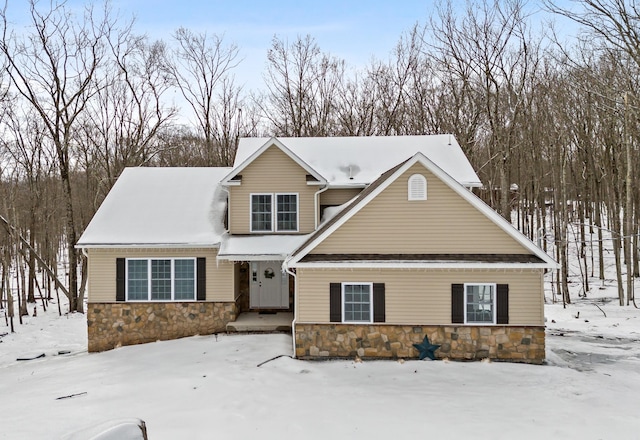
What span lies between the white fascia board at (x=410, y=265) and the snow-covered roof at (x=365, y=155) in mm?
4087

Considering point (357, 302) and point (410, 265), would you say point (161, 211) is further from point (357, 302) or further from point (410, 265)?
point (410, 265)

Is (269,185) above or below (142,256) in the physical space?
above

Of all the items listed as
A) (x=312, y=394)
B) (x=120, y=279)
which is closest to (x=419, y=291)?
(x=312, y=394)

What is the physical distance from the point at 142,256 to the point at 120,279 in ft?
3.26

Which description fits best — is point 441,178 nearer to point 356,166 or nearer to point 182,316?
point 356,166

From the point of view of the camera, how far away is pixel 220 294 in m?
13.1

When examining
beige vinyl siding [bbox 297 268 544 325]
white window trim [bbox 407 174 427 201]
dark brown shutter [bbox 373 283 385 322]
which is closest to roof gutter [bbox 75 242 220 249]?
beige vinyl siding [bbox 297 268 544 325]

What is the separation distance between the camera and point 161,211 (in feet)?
46.0

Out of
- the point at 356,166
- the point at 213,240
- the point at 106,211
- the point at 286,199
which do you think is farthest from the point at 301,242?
the point at 106,211

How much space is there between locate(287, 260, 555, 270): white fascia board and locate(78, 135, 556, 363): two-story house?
4 centimetres

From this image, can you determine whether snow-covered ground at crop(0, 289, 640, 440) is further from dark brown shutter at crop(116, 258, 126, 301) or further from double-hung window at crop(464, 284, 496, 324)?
dark brown shutter at crop(116, 258, 126, 301)

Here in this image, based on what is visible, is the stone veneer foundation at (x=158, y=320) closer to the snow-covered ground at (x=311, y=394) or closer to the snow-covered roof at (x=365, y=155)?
the snow-covered ground at (x=311, y=394)

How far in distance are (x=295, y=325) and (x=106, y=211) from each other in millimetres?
7662

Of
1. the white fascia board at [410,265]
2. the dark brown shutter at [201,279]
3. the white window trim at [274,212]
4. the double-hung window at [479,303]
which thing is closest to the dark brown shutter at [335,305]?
the white fascia board at [410,265]
